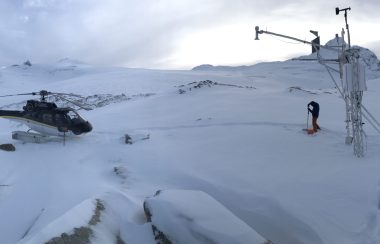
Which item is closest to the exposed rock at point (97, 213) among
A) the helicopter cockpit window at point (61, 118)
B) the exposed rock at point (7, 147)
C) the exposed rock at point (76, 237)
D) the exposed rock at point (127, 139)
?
the exposed rock at point (76, 237)

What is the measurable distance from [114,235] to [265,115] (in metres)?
13.9

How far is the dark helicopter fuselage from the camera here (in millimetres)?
19703

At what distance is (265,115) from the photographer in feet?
72.5

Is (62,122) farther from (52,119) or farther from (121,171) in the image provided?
(121,171)

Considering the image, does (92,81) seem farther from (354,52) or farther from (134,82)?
(354,52)

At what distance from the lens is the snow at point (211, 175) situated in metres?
10.6

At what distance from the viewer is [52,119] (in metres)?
19.9

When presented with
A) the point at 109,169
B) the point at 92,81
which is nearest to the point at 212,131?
the point at 109,169

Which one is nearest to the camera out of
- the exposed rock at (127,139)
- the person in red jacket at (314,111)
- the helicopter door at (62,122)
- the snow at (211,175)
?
the snow at (211,175)

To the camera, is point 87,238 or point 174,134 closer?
point 87,238

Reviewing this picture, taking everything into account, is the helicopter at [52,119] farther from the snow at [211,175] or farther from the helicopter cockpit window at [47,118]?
the snow at [211,175]

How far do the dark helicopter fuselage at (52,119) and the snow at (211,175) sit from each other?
0.64 metres

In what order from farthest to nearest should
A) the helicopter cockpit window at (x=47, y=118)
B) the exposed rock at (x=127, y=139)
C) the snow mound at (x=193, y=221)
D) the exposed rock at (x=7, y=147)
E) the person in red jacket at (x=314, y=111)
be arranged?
Answer: the helicopter cockpit window at (x=47, y=118)
the exposed rock at (x=127, y=139)
the exposed rock at (x=7, y=147)
the person in red jacket at (x=314, y=111)
the snow mound at (x=193, y=221)

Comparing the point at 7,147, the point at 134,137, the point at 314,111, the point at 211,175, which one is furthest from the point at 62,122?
the point at 314,111
